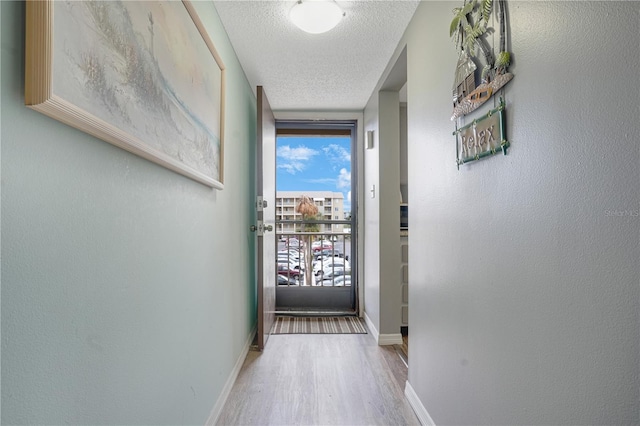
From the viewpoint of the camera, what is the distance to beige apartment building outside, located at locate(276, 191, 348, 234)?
12.2 feet

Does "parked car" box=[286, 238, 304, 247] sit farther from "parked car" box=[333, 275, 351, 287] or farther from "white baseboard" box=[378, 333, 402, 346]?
"white baseboard" box=[378, 333, 402, 346]

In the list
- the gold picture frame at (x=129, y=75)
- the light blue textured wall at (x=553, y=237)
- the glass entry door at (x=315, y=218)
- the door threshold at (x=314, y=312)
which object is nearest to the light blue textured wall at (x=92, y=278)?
the gold picture frame at (x=129, y=75)

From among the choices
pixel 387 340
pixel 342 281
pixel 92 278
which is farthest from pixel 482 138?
pixel 342 281

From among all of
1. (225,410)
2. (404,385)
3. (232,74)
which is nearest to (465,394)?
(404,385)

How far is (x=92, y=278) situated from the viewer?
72 centimetres

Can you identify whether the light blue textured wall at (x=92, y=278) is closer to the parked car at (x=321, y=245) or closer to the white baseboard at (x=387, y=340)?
the white baseboard at (x=387, y=340)

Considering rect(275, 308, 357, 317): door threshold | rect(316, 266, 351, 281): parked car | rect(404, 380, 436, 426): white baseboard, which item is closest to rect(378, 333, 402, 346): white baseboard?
rect(404, 380, 436, 426): white baseboard

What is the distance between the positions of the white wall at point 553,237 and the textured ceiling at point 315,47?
0.56 meters

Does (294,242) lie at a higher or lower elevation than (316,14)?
lower

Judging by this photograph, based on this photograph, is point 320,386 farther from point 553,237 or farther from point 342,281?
point 342,281

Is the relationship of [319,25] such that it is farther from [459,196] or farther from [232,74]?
[459,196]

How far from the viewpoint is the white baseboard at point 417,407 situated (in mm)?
1568

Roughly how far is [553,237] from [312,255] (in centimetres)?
316

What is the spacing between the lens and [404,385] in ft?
6.64
